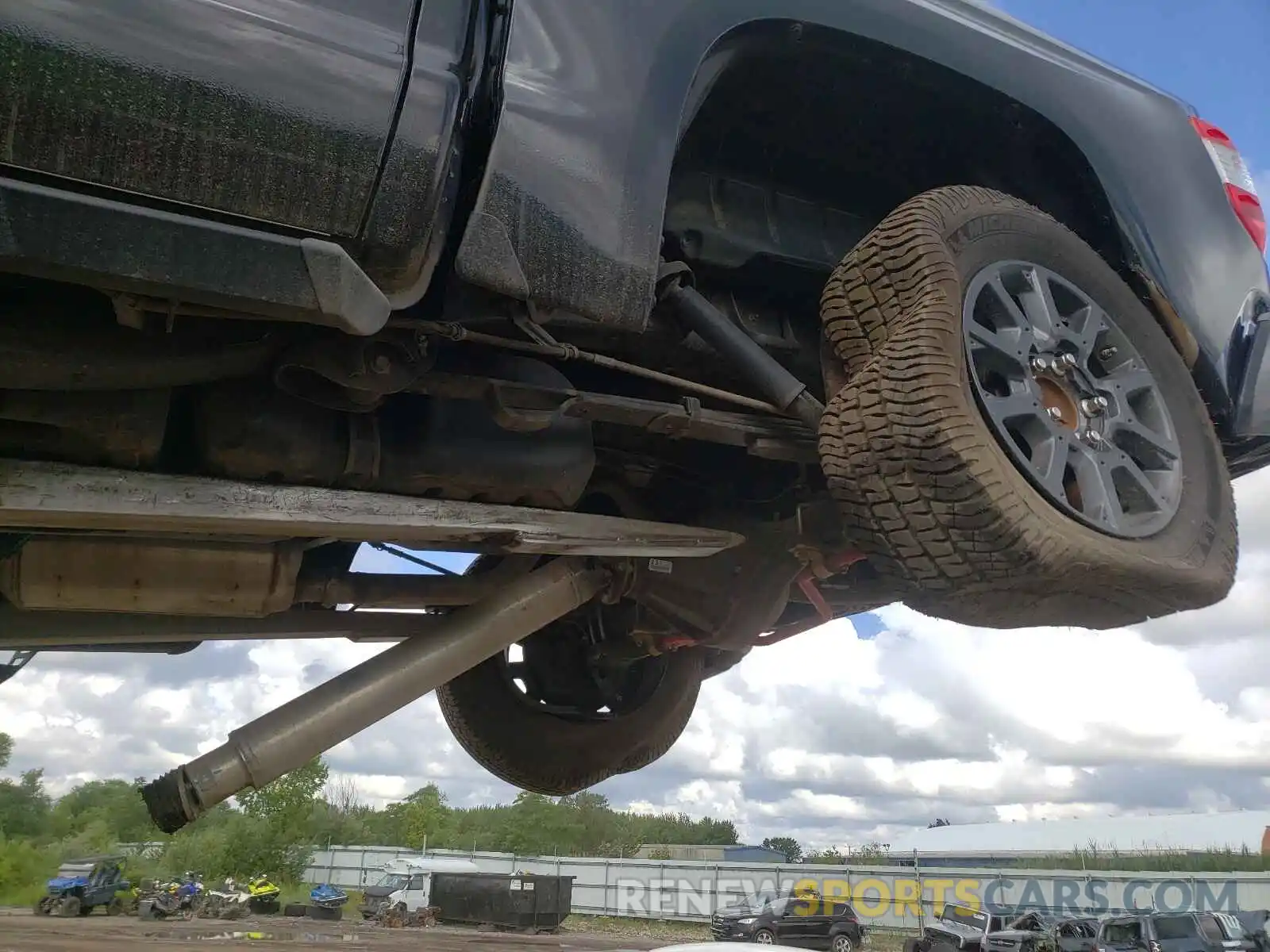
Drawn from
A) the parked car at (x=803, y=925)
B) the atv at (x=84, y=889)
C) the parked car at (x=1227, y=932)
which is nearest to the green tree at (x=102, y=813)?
the atv at (x=84, y=889)

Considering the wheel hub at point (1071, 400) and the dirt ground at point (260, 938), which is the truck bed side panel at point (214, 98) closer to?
the wheel hub at point (1071, 400)

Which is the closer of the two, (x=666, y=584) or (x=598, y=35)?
(x=598, y=35)

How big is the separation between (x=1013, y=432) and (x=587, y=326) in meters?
0.97

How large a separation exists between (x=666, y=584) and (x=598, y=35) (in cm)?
146

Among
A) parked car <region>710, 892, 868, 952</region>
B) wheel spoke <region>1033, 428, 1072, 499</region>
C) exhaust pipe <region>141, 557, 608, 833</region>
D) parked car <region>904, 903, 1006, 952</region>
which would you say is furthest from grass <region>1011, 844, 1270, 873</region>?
exhaust pipe <region>141, 557, 608, 833</region>

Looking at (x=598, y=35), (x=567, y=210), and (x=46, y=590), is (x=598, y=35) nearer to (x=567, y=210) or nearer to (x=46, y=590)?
(x=567, y=210)

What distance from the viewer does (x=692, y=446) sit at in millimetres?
2750

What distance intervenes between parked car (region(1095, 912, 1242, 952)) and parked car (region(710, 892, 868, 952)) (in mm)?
4426

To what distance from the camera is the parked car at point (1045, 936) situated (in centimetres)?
1214

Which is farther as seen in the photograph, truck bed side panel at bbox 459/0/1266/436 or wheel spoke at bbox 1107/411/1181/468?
wheel spoke at bbox 1107/411/1181/468

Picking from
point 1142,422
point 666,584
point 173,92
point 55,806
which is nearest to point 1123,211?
point 1142,422

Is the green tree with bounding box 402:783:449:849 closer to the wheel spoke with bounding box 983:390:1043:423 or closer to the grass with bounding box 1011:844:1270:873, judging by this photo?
the grass with bounding box 1011:844:1270:873

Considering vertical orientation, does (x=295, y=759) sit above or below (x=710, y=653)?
below

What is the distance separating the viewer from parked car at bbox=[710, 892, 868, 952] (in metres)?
15.2
